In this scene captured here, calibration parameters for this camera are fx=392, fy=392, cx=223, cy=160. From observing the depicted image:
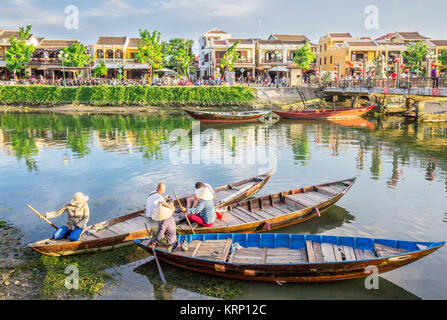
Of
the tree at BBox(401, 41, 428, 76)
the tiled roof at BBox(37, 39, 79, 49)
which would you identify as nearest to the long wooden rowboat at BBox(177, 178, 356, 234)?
the tree at BBox(401, 41, 428, 76)

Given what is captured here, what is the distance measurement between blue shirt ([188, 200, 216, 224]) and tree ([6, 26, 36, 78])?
5039 cm

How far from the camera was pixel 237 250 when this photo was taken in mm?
9008

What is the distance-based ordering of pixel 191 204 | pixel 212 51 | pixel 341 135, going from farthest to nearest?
pixel 212 51 → pixel 341 135 → pixel 191 204

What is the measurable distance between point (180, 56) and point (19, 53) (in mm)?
21564

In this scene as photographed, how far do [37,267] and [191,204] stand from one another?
4473mm

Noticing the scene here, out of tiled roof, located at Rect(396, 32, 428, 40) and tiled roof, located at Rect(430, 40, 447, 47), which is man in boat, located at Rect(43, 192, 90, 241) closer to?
tiled roof, located at Rect(430, 40, 447, 47)

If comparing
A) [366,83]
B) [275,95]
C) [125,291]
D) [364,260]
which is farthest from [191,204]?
[275,95]

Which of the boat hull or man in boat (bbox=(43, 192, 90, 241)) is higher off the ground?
the boat hull

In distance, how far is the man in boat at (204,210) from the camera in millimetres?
9945

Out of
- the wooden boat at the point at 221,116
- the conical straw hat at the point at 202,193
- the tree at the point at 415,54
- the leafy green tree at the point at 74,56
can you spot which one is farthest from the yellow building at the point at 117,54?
the conical straw hat at the point at 202,193

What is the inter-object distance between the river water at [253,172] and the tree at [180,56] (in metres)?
26.8

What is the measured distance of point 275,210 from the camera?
11672mm

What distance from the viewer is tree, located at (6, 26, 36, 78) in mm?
50678
